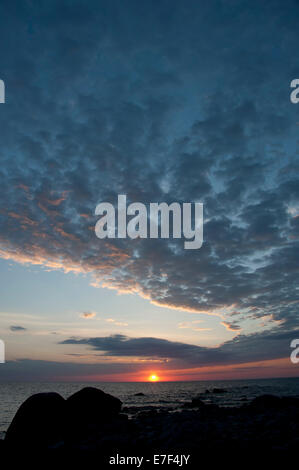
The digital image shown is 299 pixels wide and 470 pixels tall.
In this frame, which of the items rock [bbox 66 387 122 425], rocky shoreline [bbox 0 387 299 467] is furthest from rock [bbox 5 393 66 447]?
rock [bbox 66 387 122 425]

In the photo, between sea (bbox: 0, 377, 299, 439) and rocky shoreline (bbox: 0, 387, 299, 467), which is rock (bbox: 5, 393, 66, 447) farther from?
sea (bbox: 0, 377, 299, 439)

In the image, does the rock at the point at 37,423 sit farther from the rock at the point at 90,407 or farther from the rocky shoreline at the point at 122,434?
the rock at the point at 90,407

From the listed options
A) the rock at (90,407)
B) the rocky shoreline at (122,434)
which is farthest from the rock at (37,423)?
the rock at (90,407)

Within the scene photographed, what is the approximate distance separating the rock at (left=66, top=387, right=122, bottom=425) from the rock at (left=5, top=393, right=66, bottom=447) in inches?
67.1

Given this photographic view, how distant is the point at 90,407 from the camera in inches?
881

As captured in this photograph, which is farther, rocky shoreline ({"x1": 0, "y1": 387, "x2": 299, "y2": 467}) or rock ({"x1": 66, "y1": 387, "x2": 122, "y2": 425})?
rock ({"x1": 66, "y1": 387, "x2": 122, "y2": 425})

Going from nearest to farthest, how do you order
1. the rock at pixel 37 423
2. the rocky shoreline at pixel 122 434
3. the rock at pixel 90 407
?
1. the rocky shoreline at pixel 122 434
2. the rock at pixel 37 423
3. the rock at pixel 90 407

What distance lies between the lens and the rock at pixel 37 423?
55.4ft

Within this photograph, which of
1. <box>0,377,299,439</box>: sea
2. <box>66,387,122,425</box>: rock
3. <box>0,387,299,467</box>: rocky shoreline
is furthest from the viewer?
<box>0,377,299,439</box>: sea

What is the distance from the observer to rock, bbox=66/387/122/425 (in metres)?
21.0
